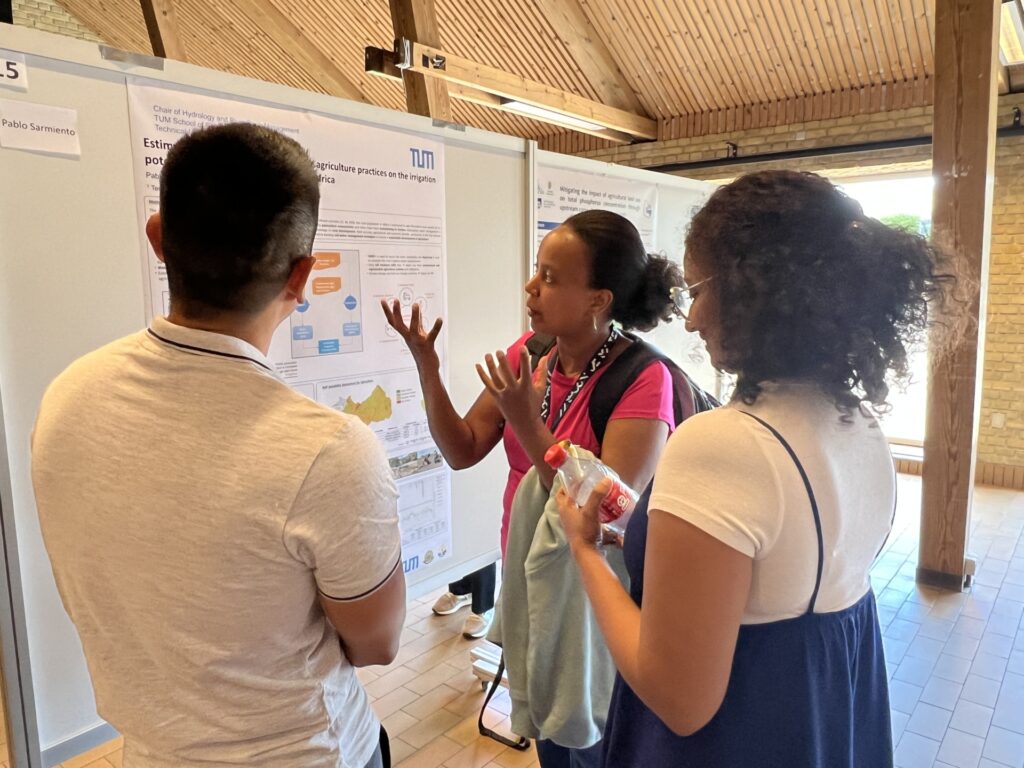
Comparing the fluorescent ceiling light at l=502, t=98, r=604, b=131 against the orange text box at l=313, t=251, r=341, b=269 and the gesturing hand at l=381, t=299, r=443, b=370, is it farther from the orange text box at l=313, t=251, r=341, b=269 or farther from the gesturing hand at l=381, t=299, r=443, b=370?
the gesturing hand at l=381, t=299, r=443, b=370

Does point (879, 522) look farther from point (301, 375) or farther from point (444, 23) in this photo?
point (444, 23)

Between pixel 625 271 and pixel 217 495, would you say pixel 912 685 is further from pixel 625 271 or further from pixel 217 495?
pixel 217 495

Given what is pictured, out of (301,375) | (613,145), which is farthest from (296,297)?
(613,145)

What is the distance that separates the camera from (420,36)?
4.25 metres

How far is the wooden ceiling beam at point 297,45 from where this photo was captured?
24.1 ft

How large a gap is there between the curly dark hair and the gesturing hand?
0.82 m

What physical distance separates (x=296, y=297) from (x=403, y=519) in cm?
167

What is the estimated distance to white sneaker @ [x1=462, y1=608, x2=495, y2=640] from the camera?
3203mm

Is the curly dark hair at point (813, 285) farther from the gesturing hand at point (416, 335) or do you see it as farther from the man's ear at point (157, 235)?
the gesturing hand at point (416, 335)

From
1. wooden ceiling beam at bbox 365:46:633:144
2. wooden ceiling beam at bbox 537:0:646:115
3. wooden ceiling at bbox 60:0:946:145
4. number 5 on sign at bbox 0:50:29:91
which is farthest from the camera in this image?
wooden ceiling beam at bbox 537:0:646:115

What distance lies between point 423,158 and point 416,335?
99cm

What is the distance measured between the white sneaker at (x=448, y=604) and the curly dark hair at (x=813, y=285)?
2.86 meters

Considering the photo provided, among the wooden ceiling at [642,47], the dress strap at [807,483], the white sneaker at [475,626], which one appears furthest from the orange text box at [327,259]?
the wooden ceiling at [642,47]

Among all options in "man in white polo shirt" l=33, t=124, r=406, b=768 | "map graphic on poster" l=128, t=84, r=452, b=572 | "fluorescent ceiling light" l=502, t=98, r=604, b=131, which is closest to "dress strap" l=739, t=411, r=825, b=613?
"man in white polo shirt" l=33, t=124, r=406, b=768
